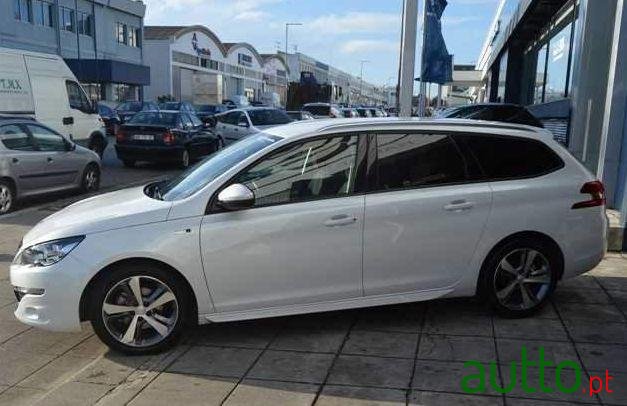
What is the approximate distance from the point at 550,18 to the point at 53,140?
1506cm

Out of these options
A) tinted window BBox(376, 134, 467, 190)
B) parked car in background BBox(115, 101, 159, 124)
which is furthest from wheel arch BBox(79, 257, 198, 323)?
parked car in background BBox(115, 101, 159, 124)

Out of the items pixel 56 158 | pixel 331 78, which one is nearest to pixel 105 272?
pixel 56 158

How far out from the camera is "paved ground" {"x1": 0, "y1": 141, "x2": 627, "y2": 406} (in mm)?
3709

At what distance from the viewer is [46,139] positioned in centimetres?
1057

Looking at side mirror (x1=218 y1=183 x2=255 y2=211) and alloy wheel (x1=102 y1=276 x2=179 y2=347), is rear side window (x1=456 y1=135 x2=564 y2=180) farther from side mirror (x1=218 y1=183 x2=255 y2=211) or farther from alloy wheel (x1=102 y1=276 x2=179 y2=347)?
alloy wheel (x1=102 y1=276 x2=179 y2=347)

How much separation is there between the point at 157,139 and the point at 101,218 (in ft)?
38.8

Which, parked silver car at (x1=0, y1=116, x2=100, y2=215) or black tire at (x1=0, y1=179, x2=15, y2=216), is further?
parked silver car at (x1=0, y1=116, x2=100, y2=215)

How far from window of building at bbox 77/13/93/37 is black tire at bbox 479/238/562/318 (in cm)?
4485

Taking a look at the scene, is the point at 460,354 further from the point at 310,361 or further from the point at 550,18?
the point at 550,18

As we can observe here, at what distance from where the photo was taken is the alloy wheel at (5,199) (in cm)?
941

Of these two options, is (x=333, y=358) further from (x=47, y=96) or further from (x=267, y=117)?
(x=267, y=117)

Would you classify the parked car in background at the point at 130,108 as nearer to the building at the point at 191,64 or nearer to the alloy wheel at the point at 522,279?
the building at the point at 191,64

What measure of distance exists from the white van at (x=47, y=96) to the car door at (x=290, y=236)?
1058 cm

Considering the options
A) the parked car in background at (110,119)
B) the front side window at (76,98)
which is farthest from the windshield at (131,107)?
the front side window at (76,98)
